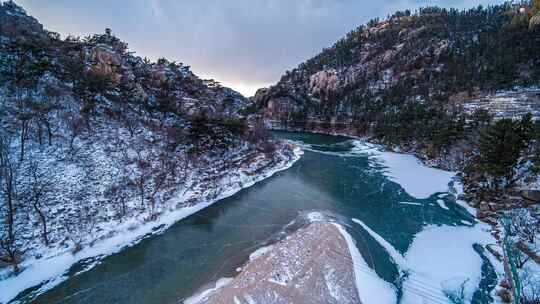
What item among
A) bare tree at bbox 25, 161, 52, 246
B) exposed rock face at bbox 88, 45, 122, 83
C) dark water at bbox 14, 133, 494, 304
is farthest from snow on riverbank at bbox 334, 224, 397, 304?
exposed rock face at bbox 88, 45, 122, 83

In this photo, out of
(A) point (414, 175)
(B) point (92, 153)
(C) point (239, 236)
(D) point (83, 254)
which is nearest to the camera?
(D) point (83, 254)

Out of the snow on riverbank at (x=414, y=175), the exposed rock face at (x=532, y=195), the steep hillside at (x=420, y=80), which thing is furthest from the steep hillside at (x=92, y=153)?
the steep hillside at (x=420, y=80)

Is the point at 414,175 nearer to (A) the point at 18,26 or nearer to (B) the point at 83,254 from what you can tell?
(B) the point at 83,254

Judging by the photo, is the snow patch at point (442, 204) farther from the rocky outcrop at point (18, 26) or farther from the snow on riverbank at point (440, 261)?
the rocky outcrop at point (18, 26)

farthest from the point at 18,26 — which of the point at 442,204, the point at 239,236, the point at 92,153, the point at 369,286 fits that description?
the point at 442,204

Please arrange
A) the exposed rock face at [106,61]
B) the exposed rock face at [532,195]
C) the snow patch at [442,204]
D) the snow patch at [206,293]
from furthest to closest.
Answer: the exposed rock face at [106,61], the snow patch at [442,204], the exposed rock face at [532,195], the snow patch at [206,293]

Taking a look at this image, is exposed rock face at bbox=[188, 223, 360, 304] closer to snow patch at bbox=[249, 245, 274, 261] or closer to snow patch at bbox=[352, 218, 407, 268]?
snow patch at bbox=[249, 245, 274, 261]
